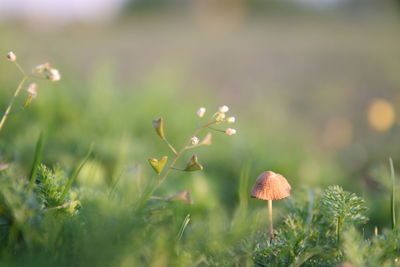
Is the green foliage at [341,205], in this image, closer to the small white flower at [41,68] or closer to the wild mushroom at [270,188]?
the wild mushroom at [270,188]

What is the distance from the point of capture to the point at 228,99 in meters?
4.34

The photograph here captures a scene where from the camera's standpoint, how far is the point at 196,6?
43.3ft

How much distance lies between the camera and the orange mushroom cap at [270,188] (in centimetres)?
112

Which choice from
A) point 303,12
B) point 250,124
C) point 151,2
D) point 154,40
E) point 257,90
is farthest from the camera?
point 151,2

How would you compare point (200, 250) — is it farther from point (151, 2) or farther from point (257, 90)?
point (151, 2)

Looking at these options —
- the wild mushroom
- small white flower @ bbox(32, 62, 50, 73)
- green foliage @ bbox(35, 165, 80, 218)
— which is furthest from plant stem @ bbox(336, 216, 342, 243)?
small white flower @ bbox(32, 62, 50, 73)

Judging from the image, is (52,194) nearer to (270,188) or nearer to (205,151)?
(270,188)

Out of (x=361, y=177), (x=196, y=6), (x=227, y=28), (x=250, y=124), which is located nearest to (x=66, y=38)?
(x=227, y=28)

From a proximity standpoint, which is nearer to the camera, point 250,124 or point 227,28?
point 250,124

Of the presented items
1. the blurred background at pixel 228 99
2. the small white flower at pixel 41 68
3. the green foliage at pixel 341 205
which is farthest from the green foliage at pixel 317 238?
the small white flower at pixel 41 68

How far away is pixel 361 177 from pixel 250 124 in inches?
38.1

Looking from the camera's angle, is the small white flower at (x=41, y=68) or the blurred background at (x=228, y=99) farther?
the blurred background at (x=228, y=99)

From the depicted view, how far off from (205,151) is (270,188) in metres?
1.73

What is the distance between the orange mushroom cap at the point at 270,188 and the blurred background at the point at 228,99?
1.22 ft
